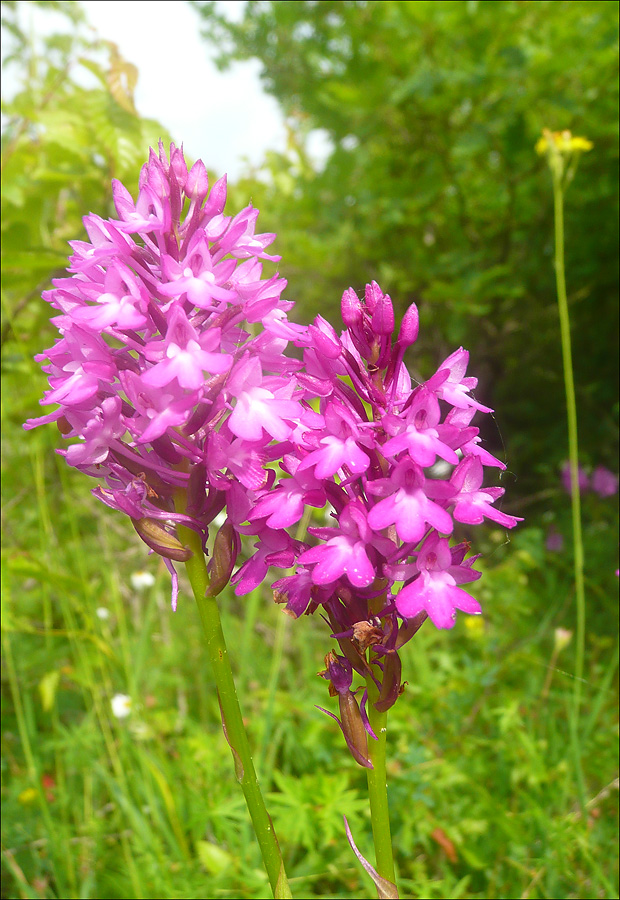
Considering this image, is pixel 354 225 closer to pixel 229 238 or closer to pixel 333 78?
pixel 333 78

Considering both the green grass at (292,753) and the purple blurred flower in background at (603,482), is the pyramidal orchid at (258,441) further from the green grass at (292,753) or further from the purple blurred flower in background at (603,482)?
the purple blurred flower in background at (603,482)

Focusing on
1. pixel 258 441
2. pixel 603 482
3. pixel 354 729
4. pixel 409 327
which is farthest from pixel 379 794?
pixel 603 482

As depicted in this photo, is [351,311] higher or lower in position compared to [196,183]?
lower

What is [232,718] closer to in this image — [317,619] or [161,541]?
[161,541]

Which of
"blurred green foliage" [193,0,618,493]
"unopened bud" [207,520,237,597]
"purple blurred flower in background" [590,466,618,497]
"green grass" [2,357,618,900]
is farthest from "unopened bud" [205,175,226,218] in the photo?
"purple blurred flower in background" [590,466,618,497]

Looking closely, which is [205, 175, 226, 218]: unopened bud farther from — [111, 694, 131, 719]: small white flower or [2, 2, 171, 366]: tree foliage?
[111, 694, 131, 719]: small white flower

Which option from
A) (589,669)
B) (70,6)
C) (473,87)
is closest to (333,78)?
(473,87)

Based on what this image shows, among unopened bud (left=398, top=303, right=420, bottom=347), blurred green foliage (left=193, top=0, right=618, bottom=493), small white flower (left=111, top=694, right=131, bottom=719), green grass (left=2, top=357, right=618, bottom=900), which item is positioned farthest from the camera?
blurred green foliage (left=193, top=0, right=618, bottom=493)
